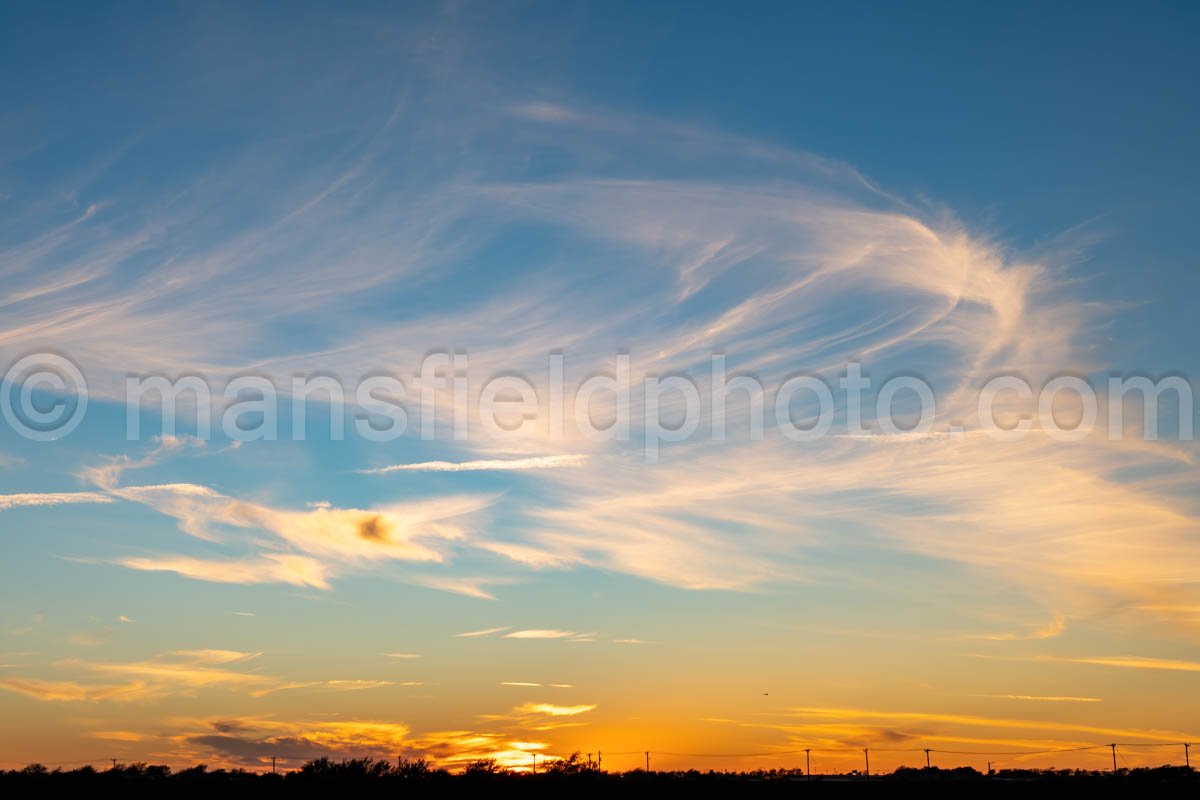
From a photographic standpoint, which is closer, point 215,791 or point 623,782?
point 215,791

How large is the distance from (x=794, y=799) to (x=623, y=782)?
36.7ft

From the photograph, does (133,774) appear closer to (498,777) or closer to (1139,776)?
(498,777)

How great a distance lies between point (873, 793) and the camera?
6347cm

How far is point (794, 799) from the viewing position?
6325 centimetres

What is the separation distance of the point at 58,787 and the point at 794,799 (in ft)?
152

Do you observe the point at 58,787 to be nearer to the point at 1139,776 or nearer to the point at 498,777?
the point at 498,777

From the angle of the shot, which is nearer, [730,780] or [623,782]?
[623,782]

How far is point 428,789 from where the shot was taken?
64.0 meters

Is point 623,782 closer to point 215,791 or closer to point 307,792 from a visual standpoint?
point 307,792

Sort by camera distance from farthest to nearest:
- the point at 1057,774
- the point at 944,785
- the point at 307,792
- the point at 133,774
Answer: the point at 1057,774, the point at 133,774, the point at 944,785, the point at 307,792

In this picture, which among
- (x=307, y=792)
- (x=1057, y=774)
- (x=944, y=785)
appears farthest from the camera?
(x=1057, y=774)

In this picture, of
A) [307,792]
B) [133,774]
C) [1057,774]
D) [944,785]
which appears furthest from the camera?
[1057,774]

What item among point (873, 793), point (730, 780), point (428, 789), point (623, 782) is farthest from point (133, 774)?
point (873, 793)

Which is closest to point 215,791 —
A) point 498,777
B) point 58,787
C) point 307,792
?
point 307,792
